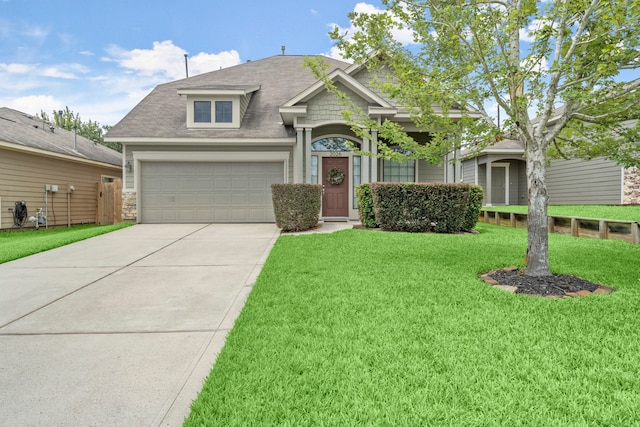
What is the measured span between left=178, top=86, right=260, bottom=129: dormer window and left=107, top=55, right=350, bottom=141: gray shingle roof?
0.26 m

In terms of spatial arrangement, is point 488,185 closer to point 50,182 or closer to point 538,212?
point 538,212

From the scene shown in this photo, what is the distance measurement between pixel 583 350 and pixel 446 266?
8.53 ft

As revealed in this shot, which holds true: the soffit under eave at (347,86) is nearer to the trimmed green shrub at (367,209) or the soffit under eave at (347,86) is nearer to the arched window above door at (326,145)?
the arched window above door at (326,145)

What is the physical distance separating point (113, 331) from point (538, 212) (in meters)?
4.81

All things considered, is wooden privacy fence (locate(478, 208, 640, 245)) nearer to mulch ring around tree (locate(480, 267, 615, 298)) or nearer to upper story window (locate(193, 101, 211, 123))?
mulch ring around tree (locate(480, 267, 615, 298))

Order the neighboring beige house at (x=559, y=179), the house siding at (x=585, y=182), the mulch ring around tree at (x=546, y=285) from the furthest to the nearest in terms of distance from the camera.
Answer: the house siding at (x=585, y=182)
the neighboring beige house at (x=559, y=179)
the mulch ring around tree at (x=546, y=285)

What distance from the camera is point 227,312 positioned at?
3551mm

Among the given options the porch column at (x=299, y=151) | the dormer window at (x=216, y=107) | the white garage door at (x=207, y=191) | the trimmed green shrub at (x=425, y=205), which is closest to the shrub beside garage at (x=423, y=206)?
the trimmed green shrub at (x=425, y=205)

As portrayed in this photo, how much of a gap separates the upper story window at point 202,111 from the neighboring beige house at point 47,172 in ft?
17.7

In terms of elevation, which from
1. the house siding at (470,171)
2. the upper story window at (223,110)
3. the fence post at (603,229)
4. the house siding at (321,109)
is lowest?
the fence post at (603,229)

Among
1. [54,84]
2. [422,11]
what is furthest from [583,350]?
[54,84]

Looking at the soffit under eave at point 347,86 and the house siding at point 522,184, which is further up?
the soffit under eave at point 347,86

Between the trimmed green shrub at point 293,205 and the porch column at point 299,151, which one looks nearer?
the trimmed green shrub at point 293,205

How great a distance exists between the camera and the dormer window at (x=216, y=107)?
12.2m
